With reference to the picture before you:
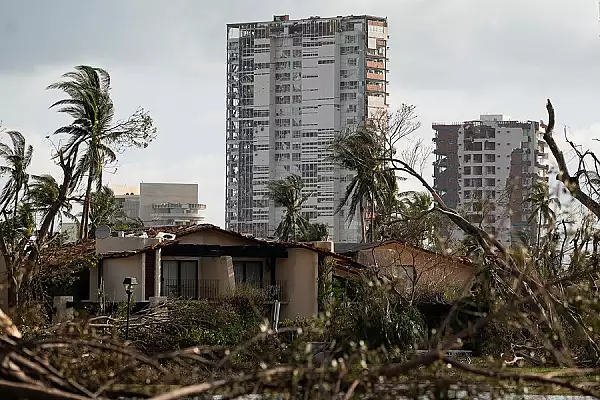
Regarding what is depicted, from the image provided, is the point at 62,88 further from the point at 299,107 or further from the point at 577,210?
the point at 299,107

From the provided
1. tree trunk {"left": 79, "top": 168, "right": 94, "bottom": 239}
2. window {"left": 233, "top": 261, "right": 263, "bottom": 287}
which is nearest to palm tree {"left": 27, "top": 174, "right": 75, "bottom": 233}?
tree trunk {"left": 79, "top": 168, "right": 94, "bottom": 239}

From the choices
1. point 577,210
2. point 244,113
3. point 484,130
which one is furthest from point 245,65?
point 577,210

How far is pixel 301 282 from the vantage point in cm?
3634

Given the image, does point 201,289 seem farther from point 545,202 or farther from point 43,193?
point 545,202

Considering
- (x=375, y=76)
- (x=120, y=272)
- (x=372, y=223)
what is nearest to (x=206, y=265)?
(x=120, y=272)

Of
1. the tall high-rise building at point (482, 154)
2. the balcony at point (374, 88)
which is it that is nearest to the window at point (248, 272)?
the tall high-rise building at point (482, 154)

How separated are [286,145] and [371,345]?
91.0 meters

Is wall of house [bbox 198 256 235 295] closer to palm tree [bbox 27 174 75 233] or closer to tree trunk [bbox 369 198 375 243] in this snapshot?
palm tree [bbox 27 174 75 233]

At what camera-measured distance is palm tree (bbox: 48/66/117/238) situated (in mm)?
37906

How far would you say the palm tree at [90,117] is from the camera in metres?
37.9

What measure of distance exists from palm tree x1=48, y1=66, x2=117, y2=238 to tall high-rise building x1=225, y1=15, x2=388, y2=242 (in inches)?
2962

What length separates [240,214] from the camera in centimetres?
11775

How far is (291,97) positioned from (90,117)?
7962 centimetres

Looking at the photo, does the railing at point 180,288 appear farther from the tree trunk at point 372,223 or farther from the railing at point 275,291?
the tree trunk at point 372,223
